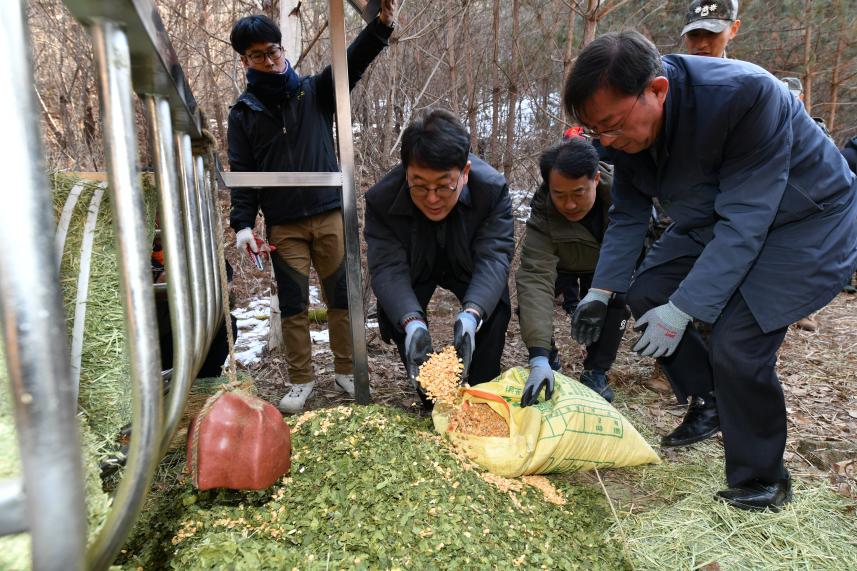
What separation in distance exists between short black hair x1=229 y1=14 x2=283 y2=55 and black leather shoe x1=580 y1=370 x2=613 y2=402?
97.7 inches

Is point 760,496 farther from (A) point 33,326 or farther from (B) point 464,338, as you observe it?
(A) point 33,326

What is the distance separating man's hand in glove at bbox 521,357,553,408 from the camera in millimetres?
2209

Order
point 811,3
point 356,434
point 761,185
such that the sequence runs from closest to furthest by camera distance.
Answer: point 761,185
point 356,434
point 811,3

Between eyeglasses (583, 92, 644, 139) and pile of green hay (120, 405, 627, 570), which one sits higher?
eyeglasses (583, 92, 644, 139)

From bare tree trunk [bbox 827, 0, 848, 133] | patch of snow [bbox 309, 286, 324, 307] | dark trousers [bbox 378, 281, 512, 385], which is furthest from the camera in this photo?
bare tree trunk [bbox 827, 0, 848, 133]

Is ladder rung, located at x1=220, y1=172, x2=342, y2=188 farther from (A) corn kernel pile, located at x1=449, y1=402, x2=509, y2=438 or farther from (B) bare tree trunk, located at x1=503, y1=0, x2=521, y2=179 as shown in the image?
(B) bare tree trunk, located at x1=503, y1=0, x2=521, y2=179

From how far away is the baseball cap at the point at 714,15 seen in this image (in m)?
2.94

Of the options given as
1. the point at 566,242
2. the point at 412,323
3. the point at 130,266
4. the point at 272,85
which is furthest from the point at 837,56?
the point at 130,266

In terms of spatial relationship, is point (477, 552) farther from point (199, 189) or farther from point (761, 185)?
point (761, 185)

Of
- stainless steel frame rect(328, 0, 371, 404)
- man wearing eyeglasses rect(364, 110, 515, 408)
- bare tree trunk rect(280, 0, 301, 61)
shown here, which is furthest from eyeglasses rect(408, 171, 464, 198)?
bare tree trunk rect(280, 0, 301, 61)

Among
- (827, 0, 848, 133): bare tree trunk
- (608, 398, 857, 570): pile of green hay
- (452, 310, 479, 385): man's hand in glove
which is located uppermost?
(827, 0, 848, 133): bare tree trunk


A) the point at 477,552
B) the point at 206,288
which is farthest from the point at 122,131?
the point at 477,552

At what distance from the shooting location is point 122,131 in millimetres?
800

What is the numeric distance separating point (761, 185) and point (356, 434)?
1.64 m
